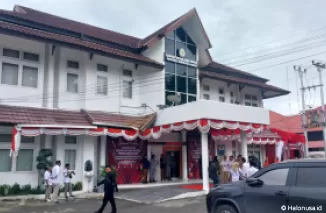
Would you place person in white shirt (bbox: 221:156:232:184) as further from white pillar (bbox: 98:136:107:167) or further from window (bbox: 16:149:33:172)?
window (bbox: 16:149:33:172)

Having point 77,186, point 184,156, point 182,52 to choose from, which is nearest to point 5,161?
point 77,186

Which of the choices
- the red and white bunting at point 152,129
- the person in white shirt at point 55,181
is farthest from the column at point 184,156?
the person in white shirt at point 55,181

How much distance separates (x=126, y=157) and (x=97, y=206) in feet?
18.3

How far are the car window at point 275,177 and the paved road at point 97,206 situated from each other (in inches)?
169

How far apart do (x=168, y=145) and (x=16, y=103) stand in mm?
9024

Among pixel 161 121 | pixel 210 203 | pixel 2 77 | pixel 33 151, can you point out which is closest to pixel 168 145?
pixel 161 121

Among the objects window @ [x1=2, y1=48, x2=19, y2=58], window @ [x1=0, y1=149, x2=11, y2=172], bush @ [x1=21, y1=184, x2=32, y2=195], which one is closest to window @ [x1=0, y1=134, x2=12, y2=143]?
window @ [x1=0, y1=149, x2=11, y2=172]

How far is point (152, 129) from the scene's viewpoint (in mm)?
16328

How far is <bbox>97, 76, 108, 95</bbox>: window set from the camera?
17016 mm

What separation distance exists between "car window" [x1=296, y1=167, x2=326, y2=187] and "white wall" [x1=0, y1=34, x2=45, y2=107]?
41.2ft

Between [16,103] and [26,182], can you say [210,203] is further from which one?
[16,103]

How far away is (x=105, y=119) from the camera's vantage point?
1588 centimetres

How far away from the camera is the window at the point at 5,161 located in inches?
524

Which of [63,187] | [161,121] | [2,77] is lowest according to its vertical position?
[63,187]
